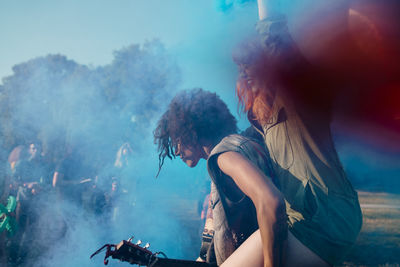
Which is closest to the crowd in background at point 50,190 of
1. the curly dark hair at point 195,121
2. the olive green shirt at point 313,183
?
the curly dark hair at point 195,121

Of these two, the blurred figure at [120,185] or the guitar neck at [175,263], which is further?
the blurred figure at [120,185]

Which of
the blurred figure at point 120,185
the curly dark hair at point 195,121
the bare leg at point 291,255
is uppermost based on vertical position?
the curly dark hair at point 195,121

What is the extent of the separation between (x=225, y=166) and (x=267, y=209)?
0.32 m

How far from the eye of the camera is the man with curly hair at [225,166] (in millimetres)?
1184

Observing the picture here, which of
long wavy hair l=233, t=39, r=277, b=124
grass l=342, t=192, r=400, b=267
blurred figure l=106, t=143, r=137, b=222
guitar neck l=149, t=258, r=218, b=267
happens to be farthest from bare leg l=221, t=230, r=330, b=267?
blurred figure l=106, t=143, r=137, b=222

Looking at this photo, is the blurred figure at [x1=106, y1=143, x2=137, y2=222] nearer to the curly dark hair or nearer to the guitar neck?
the guitar neck

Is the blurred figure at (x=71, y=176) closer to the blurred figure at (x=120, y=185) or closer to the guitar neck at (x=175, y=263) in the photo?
the blurred figure at (x=120, y=185)

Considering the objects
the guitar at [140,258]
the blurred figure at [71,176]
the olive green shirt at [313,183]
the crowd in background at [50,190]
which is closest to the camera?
the olive green shirt at [313,183]

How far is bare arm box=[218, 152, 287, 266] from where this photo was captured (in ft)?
3.78

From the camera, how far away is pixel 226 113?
2211mm

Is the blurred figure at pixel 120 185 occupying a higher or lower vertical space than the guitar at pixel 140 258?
lower

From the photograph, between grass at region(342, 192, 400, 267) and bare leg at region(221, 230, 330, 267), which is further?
grass at region(342, 192, 400, 267)

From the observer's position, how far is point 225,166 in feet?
4.51

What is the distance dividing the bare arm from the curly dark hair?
0.83 meters
